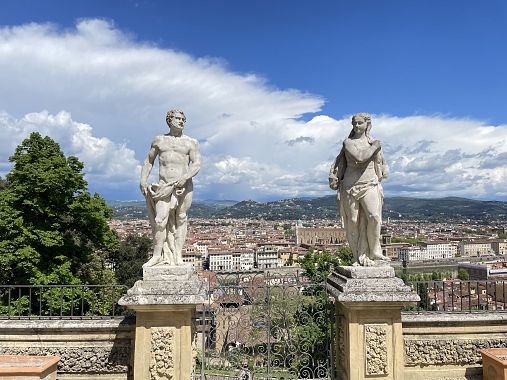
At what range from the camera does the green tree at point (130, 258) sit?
101 ft

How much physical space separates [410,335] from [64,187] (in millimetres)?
15085

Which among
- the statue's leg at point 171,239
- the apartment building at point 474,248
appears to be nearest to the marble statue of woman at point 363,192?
the statue's leg at point 171,239

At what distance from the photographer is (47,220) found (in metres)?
16.6

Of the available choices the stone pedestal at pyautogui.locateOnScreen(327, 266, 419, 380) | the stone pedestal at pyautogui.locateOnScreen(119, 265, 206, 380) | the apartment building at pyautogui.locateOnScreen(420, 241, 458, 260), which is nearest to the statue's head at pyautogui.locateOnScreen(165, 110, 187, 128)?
the stone pedestal at pyautogui.locateOnScreen(119, 265, 206, 380)

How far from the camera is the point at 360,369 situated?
546 cm

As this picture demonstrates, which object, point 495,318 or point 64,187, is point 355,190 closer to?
point 495,318

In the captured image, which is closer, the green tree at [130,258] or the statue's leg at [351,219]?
the statue's leg at [351,219]

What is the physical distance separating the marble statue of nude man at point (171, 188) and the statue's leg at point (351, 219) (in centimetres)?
214

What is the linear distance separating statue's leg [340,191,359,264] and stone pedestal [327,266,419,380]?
0.41 metres

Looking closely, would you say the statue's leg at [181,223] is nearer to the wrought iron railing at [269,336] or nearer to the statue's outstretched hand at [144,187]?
the statue's outstretched hand at [144,187]

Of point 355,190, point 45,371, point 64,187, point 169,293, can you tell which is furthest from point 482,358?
point 64,187

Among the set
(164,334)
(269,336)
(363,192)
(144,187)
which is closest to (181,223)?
(144,187)

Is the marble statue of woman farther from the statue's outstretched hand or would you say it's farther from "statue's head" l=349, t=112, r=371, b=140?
the statue's outstretched hand

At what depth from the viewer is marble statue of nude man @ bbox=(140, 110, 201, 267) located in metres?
5.60
